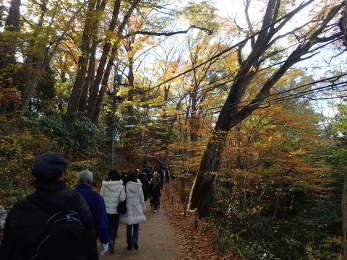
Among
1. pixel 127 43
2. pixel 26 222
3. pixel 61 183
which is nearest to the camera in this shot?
pixel 26 222

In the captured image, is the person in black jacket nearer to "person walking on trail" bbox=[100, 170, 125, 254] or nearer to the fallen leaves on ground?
the fallen leaves on ground

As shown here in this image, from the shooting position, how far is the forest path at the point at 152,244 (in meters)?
6.16

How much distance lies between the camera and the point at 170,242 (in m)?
7.61

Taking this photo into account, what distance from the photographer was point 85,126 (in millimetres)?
14047

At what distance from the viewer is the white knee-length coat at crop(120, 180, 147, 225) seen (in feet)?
20.0

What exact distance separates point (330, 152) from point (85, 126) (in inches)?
485

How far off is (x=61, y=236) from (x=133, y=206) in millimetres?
4517

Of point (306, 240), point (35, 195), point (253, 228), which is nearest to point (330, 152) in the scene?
point (306, 240)

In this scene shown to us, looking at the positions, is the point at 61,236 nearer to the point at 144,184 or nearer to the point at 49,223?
the point at 49,223

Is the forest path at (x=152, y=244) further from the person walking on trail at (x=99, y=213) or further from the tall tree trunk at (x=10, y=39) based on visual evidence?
the tall tree trunk at (x=10, y=39)

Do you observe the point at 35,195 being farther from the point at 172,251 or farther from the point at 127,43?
the point at 127,43

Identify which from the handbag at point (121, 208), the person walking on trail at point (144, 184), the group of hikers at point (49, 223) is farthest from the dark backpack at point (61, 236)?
the person walking on trail at point (144, 184)

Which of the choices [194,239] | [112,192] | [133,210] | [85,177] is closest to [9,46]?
[112,192]

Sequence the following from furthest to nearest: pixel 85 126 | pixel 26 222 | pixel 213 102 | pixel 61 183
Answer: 1. pixel 213 102
2. pixel 85 126
3. pixel 61 183
4. pixel 26 222
